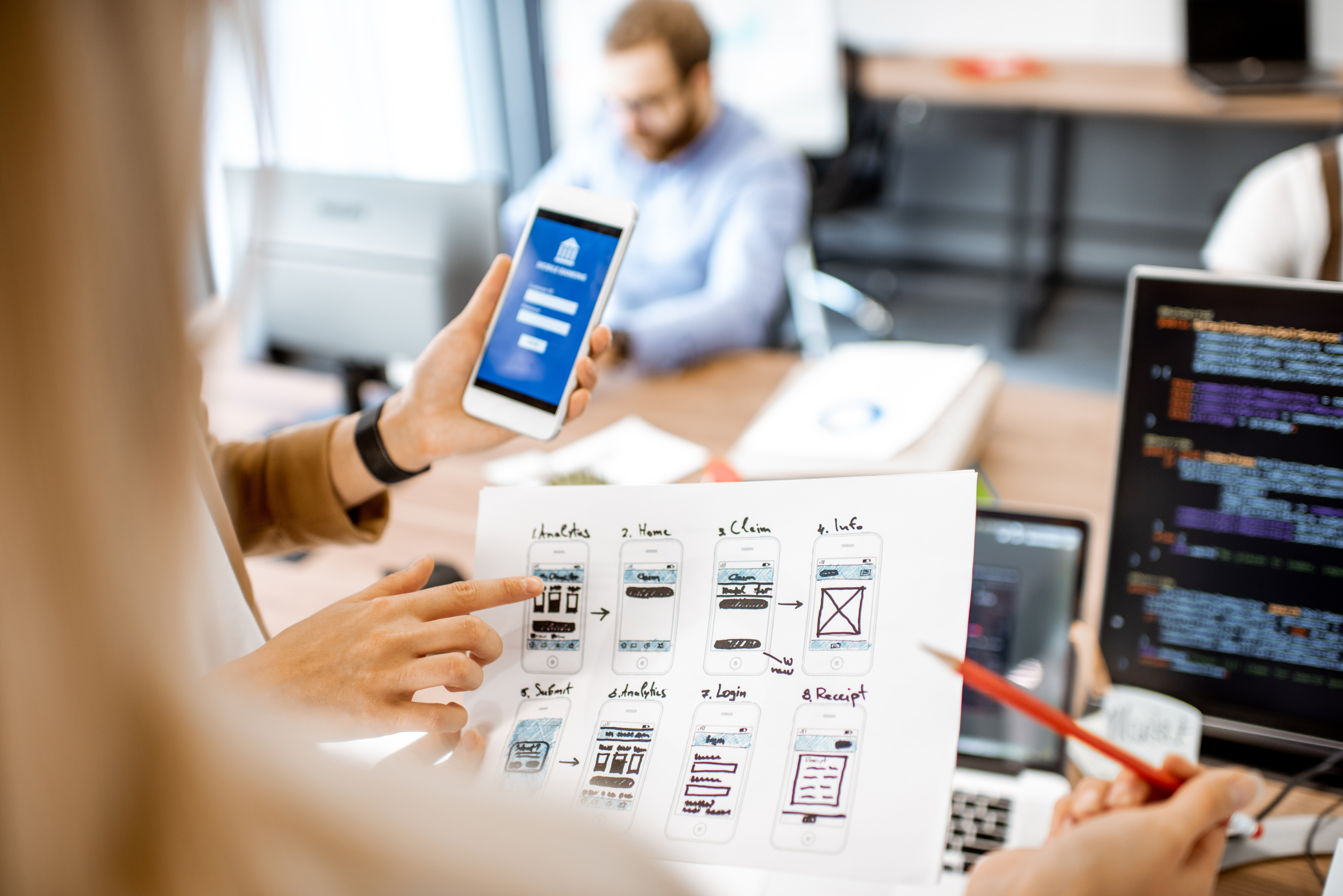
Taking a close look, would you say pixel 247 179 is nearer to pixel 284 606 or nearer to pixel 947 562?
pixel 947 562

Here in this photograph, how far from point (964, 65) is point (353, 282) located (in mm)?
Result: 2829

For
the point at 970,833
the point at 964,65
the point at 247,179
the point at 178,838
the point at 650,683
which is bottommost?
the point at 970,833

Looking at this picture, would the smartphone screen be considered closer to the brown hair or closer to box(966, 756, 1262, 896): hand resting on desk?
box(966, 756, 1262, 896): hand resting on desk

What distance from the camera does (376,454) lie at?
2.90 feet

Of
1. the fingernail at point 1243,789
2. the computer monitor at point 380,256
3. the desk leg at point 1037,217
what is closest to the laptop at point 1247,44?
the desk leg at point 1037,217

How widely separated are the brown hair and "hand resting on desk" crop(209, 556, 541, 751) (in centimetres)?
174

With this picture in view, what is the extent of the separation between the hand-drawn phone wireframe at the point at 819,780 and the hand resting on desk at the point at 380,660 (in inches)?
7.8

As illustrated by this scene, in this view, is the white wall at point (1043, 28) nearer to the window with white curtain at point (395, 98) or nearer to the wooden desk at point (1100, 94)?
the wooden desk at point (1100, 94)

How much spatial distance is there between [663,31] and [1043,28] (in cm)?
232

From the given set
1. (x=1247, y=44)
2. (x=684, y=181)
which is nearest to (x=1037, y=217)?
(x=1247, y=44)

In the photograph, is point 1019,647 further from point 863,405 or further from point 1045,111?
point 1045,111

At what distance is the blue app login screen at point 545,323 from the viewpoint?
90 centimetres

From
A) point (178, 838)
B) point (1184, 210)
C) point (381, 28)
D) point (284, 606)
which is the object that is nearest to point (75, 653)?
point (178, 838)

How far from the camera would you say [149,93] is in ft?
0.85
